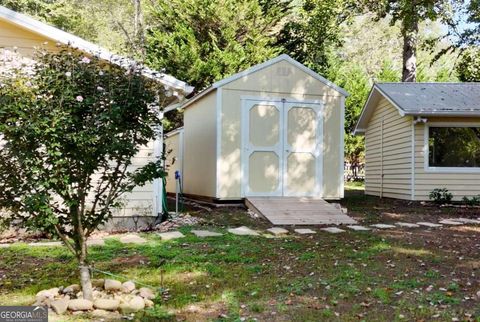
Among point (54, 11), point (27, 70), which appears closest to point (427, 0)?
point (27, 70)

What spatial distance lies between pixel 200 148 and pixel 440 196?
6.17 metres

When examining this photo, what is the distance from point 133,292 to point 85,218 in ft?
2.42

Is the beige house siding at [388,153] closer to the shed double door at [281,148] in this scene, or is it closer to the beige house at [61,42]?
the shed double door at [281,148]

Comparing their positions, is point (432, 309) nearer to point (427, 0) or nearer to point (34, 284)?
point (34, 284)

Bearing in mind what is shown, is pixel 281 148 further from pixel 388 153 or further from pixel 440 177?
pixel 388 153

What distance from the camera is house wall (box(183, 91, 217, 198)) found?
10172 mm

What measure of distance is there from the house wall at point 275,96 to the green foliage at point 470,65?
5.37 meters

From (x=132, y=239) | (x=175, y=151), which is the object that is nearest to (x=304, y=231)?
(x=132, y=239)

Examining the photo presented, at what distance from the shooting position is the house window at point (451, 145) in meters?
11.6

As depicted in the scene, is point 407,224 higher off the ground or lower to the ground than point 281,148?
lower

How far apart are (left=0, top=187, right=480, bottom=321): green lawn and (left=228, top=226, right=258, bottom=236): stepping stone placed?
12.3 inches

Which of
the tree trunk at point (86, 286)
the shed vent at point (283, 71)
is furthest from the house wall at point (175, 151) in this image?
the tree trunk at point (86, 286)

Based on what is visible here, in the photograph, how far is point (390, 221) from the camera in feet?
27.2

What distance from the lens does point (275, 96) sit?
1002cm
